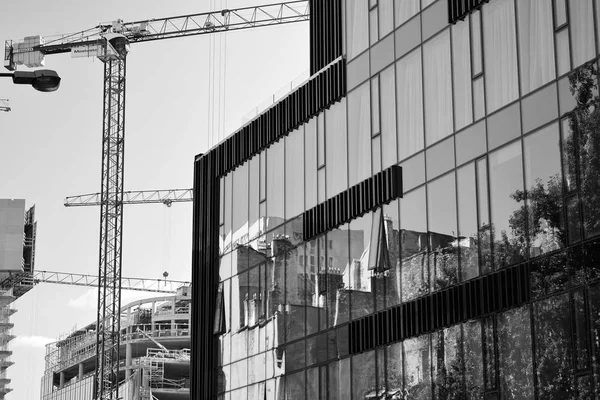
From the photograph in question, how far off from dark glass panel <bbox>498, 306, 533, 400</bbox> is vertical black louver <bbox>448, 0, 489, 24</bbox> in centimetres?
973

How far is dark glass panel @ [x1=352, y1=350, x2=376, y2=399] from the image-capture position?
39562 mm

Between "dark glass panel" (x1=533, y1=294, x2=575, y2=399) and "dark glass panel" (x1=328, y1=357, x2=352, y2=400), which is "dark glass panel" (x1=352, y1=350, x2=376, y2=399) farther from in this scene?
"dark glass panel" (x1=533, y1=294, x2=575, y2=399)

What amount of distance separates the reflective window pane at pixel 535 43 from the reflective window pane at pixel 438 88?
409cm

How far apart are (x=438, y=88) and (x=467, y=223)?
16.6ft

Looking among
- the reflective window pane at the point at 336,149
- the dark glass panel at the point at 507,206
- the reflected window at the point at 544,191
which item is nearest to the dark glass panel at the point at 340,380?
the reflective window pane at the point at 336,149

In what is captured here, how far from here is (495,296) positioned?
3306 centimetres

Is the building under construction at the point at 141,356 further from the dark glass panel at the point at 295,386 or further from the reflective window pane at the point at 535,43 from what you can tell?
the reflective window pane at the point at 535,43

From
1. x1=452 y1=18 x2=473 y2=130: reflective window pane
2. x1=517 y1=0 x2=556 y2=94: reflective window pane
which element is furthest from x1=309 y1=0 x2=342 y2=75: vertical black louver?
x1=517 y1=0 x2=556 y2=94: reflective window pane

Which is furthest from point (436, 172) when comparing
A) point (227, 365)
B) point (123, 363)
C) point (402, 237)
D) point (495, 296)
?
point (123, 363)

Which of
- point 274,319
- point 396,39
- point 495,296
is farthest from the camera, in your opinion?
point 274,319

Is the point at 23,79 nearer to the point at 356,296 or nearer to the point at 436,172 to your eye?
the point at 436,172

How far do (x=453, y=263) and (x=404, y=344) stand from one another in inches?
155

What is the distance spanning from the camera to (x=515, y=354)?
105 feet

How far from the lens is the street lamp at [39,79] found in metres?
26.4
